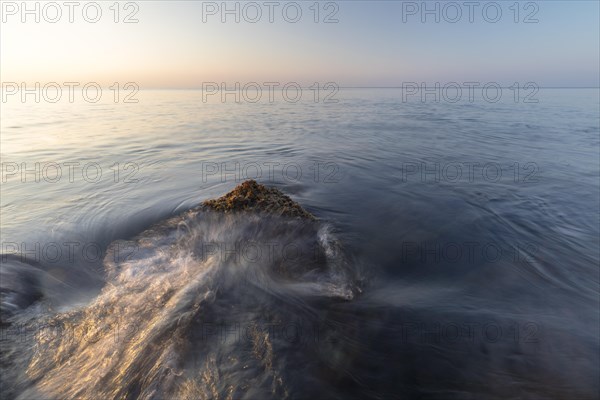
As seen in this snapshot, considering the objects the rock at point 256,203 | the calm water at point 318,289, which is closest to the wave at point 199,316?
the calm water at point 318,289

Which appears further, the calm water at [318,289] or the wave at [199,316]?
the calm water at [318,289]

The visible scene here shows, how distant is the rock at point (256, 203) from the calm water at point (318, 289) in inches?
14.1

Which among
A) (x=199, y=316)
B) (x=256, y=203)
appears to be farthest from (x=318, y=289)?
(x=256, y=203)

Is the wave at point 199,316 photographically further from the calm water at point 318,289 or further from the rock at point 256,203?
the rock at point 256,203

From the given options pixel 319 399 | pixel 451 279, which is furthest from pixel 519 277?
pixel 319 399

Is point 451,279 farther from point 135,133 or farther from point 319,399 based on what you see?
point 135,133

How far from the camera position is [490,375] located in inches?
143

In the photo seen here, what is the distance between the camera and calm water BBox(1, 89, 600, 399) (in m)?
3.47

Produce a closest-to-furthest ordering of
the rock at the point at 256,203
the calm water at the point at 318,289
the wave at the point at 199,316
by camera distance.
A: 1. the wave at the point at 199,316
2. the calm water at the point at 318,289
3. the rock at the point at 256,203

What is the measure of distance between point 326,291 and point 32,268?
5406mm

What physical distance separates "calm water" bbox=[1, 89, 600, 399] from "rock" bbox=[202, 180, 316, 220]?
36 cm

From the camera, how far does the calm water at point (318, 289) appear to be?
347cm

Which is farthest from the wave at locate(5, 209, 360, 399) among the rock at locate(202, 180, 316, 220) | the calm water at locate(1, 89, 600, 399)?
the rock at locate(202, 180, 316, 220)

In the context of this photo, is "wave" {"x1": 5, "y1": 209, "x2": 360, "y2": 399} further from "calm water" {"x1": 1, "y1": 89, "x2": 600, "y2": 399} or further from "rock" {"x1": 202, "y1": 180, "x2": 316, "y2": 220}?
"rock" {"x1": 202, "y1": 180, "x2": 316, "y2": 220}
